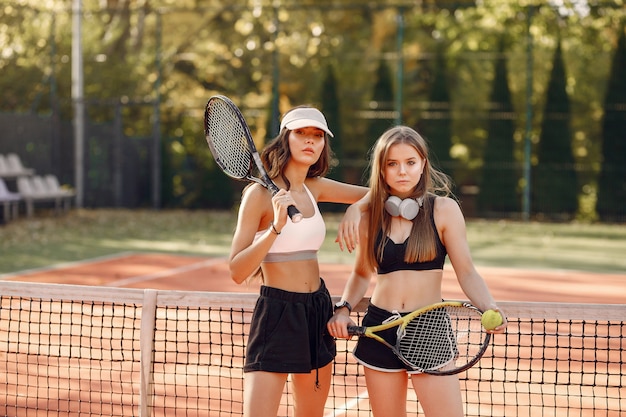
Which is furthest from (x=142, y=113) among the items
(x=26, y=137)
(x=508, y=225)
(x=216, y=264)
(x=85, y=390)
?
(x=85, y=390)

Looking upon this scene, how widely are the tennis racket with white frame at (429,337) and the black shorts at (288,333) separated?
0.15 metres

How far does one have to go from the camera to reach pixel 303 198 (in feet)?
11.4

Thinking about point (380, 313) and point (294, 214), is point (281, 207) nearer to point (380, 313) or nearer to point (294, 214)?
point (294, 214)

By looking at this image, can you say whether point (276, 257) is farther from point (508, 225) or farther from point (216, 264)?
point (508, 225)

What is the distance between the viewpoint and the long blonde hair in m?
3.26

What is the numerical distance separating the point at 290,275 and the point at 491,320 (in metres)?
0.73

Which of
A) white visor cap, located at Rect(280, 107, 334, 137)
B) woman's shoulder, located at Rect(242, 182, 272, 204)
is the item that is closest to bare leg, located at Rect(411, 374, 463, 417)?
woman's shoulder, located at Rect(242, 182, 272, 204)

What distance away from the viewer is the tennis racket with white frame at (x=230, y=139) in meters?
3.54

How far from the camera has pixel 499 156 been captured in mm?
18594

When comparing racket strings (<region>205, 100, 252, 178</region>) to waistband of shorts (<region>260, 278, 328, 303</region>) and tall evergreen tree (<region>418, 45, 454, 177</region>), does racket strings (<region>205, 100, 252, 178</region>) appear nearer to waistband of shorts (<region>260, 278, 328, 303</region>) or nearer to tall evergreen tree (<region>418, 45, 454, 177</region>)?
waistband of shorts (<region>260, 278, 328, 303</region>)

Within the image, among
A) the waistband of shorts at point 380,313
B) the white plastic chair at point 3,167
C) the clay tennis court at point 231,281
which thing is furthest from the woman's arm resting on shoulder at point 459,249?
the white plastic chair at point 3,167

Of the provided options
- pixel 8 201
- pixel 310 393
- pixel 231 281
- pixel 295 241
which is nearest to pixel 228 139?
pixel 295 241

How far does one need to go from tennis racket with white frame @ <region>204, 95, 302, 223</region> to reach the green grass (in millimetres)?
7934

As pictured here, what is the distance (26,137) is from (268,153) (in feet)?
54.9
